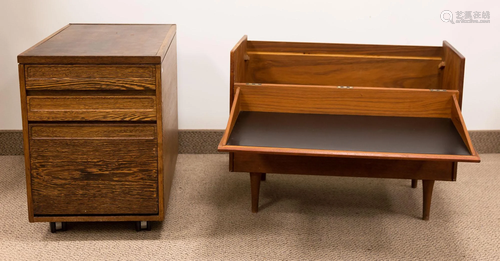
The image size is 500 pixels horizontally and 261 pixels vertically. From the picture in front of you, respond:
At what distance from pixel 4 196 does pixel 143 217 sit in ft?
2.79

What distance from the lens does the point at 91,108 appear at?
2049mm

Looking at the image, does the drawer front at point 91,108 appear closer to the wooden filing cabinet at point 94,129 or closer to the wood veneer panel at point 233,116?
the wooden filing cabinet at point 94,129

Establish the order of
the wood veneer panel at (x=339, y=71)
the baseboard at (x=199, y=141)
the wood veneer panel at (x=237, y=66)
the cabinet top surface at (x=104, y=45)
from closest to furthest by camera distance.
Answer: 1. the cabinet top surface at (x=104, y=45)
2. the wood veneer panel at (x=237, y=66)
3. the wood veneer panel at (x=339, y=71)
4. the baseboard at (x=199, y=141)

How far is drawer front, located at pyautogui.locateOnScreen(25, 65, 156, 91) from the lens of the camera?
1989 millimetres

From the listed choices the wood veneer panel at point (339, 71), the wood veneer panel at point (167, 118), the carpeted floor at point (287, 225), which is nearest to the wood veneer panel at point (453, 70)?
the wood veneer panel at point (339, 71)

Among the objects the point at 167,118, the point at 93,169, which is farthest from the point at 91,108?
the point at 167,118

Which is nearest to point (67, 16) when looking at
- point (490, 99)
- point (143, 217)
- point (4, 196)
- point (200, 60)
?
point (200, 60)

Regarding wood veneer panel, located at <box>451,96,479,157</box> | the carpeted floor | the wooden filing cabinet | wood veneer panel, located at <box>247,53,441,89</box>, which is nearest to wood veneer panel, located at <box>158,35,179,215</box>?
the wooden filing cabinet

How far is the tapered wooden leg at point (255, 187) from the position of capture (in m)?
2.39

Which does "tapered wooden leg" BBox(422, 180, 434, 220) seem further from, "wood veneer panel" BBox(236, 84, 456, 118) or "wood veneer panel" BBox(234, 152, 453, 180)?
"wood veneer panel" BBox(236, 84, 456, 118)

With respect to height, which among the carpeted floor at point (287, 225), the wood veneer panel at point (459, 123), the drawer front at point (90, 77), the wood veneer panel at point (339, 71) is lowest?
the carpeted floor at point (287, 225)

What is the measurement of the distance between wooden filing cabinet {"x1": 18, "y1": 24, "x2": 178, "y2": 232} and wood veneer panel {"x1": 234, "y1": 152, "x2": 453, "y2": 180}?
15.6 inches

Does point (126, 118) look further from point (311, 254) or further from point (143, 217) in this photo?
point (311, 254)

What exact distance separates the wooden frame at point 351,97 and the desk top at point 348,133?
3 cm
